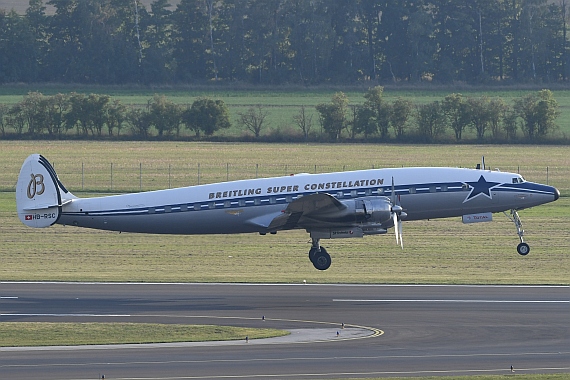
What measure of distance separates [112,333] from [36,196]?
1148 centimetres

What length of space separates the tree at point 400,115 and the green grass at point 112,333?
75.7 metres

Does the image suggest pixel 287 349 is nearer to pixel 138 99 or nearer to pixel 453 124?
pixel 453 124

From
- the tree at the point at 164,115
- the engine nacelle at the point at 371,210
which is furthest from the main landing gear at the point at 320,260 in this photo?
the tree at the point at 164,115

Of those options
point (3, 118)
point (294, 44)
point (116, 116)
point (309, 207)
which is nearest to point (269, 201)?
point (309, 207)

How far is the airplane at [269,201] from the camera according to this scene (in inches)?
1569

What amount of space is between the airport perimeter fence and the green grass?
40.2 meters

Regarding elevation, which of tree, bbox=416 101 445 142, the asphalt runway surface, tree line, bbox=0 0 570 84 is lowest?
the asphalt runway surface

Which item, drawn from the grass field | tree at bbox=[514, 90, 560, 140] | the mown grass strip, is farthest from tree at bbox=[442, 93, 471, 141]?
the mown grass strip

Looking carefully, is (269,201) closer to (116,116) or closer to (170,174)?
(170,174)

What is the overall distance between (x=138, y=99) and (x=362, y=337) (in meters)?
101

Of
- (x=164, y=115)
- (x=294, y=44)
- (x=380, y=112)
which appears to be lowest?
(x=380, y=112)

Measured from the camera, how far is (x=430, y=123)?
10388 cm

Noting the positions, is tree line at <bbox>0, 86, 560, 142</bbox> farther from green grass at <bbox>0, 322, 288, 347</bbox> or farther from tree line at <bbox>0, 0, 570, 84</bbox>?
green grass at <bbox>0, 322, 288, 347</bbox>

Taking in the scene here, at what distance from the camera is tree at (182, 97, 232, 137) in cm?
10725
